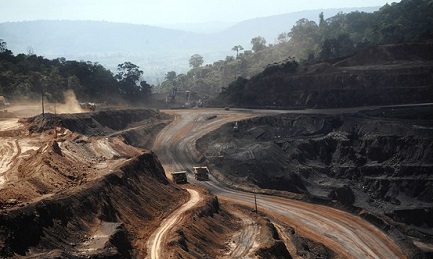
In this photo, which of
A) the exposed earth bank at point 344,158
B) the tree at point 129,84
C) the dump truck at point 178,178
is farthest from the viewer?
the tree at point 129,84

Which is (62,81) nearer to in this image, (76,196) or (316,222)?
(316,222)

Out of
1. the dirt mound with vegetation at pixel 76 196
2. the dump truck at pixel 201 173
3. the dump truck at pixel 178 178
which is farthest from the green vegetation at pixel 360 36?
the dirt mound with vegetation at pixel 76 196

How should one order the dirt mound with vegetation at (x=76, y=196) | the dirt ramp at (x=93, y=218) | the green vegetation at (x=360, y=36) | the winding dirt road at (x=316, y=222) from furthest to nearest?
the green vegetation at (x=360, y=36), the winding dirt road at (x=316, y=222), the dirt mound with vegetation at (x=76, y=196), the dirt ramp at (x=93, y=218)

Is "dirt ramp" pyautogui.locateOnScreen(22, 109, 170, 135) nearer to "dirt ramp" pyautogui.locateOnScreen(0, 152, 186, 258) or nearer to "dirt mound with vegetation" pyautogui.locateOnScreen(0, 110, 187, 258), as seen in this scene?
"dirt mound with vegetation" pyautogui.locateOnScreen(0, 110, 187, 258)

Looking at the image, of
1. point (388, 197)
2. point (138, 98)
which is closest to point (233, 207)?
point (388, 197)

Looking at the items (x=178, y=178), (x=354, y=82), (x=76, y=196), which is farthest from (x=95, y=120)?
(x=76, y=196)

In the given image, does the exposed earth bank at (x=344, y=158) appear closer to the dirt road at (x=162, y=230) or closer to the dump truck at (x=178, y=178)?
the dump truck at (x=178, y=178)
